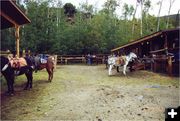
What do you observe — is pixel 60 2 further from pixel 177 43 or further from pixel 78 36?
pixel 177 43

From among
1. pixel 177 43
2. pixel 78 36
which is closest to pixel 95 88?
pixel 177 43

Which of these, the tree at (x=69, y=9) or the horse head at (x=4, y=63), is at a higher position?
the tree at (x=69, y=9)

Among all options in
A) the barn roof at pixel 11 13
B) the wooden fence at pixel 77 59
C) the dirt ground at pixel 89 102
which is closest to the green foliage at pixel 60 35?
the wooden fence at pixel 77 59

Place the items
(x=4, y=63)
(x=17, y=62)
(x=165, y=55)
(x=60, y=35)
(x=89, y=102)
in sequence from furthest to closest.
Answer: (x=60, y=35) < (x=165, y=55) < (x=17, y=62) < (x=4, y=63) < (x=89, y=102)

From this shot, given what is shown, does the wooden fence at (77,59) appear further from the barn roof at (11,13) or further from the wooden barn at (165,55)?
the barn roof at (11,13)

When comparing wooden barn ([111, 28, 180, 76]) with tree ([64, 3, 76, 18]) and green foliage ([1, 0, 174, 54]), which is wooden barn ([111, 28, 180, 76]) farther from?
tree ([64, 3, 76, 18])

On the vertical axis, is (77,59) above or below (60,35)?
below

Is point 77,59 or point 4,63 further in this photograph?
point 77,59

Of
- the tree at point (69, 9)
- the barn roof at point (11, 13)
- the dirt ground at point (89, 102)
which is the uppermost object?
the tree at point (69, 9)

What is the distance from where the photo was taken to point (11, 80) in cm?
1337

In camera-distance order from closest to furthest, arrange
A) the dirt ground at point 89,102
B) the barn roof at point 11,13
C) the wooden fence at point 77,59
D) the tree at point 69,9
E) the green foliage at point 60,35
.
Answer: the dirt ground at point 89,102 → the barn roof at point 11,13 → the green foliage at point 60,35 → the wooden fence at point 77,59 → the tree at point 69,9

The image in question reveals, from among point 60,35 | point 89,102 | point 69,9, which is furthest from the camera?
point 69,9

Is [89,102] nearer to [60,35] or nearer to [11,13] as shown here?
[11,13]

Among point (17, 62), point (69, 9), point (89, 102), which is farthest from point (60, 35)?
point (89, 102)
